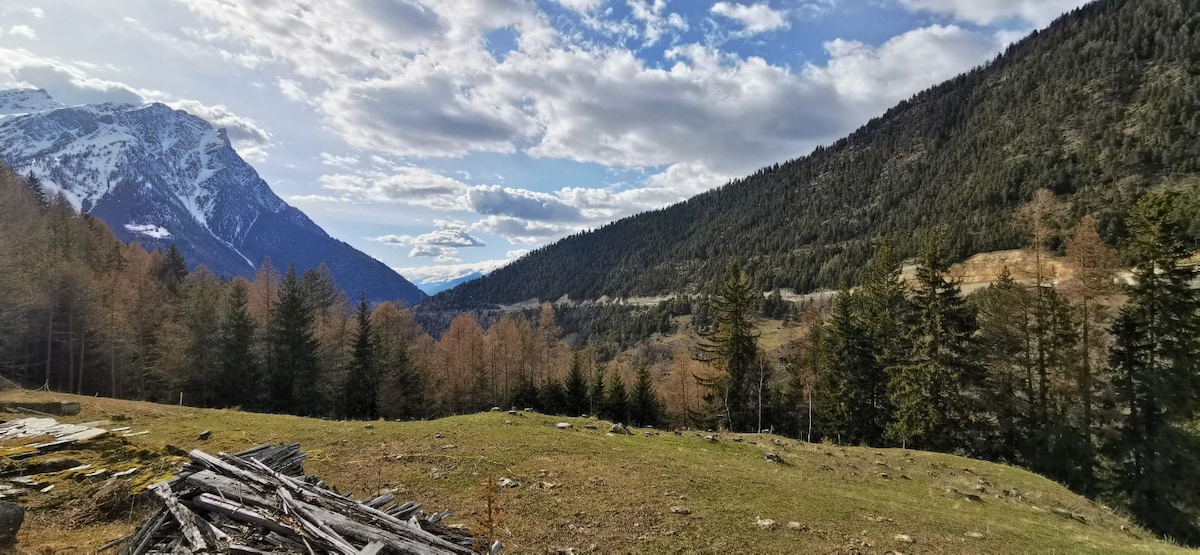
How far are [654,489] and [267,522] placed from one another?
1015 centimetres

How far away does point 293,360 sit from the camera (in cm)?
5059

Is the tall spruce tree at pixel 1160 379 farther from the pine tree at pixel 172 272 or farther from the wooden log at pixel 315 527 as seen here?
the pine tree at pixel 172 272

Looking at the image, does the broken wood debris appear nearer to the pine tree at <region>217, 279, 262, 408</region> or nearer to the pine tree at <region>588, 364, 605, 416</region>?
the pine tree at <region>217, 279, 262, 408</region>

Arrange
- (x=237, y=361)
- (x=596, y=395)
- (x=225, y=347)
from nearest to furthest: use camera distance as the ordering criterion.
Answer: (x=225, y=347) < (x=237, y=361) < (x=596, y=395)

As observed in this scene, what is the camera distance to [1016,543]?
12.9 meters

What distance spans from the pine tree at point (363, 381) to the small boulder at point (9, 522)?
4591 centimetres

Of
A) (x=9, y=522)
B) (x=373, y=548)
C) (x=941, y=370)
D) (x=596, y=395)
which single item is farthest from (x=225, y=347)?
(x=941, y=370)

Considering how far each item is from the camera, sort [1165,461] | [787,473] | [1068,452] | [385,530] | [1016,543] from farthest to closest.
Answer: [1068,452] → [1165,461] → [787,473] → [1016,543] → [385,530]

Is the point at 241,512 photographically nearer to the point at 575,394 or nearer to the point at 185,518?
the point at 185,518

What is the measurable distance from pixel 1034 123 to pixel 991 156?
804 inches

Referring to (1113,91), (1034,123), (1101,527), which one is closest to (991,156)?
(1034,123)

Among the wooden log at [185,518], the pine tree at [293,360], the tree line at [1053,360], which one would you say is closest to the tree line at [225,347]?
the pine tree at [293,360]

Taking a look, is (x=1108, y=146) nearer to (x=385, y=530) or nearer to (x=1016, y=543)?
(x=1016, y=543)

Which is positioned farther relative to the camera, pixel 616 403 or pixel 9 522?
pixel 616 403
